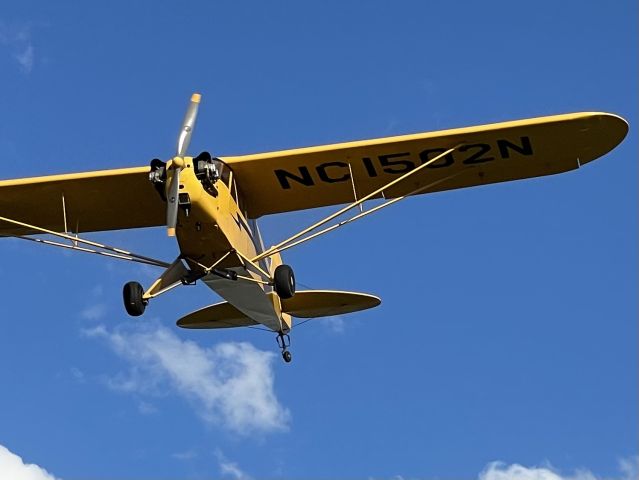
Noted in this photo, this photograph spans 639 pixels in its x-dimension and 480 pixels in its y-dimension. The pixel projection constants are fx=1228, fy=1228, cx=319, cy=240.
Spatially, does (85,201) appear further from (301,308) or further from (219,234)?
(301,308)

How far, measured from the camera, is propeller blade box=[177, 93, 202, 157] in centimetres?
1585

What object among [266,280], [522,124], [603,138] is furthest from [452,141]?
[266,280]

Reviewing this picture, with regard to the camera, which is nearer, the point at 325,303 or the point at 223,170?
the point at 223,170

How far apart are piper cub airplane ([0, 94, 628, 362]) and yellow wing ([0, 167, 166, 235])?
0.6 inches

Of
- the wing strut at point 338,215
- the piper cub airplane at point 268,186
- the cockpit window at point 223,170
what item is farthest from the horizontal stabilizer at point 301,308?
the cockpit window at point 223,170

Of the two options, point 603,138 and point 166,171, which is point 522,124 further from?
point 166,171

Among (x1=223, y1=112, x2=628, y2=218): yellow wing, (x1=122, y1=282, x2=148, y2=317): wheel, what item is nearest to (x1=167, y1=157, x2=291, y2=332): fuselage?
(x1=223, y1=112, x2=628, y2=218): yellow wing

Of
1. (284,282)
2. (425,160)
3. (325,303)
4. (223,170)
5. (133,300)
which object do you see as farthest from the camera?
(325,303)

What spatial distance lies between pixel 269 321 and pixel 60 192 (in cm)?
392

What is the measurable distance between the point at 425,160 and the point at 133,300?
185 inches

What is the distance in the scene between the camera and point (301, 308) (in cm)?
2017

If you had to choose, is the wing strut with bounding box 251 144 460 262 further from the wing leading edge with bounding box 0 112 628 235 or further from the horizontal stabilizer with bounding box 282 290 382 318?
the horizontal stabilizer with bounding box 282 290 382 318

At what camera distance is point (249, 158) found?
17.3 m

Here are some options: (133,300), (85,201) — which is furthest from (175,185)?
(85,201)
